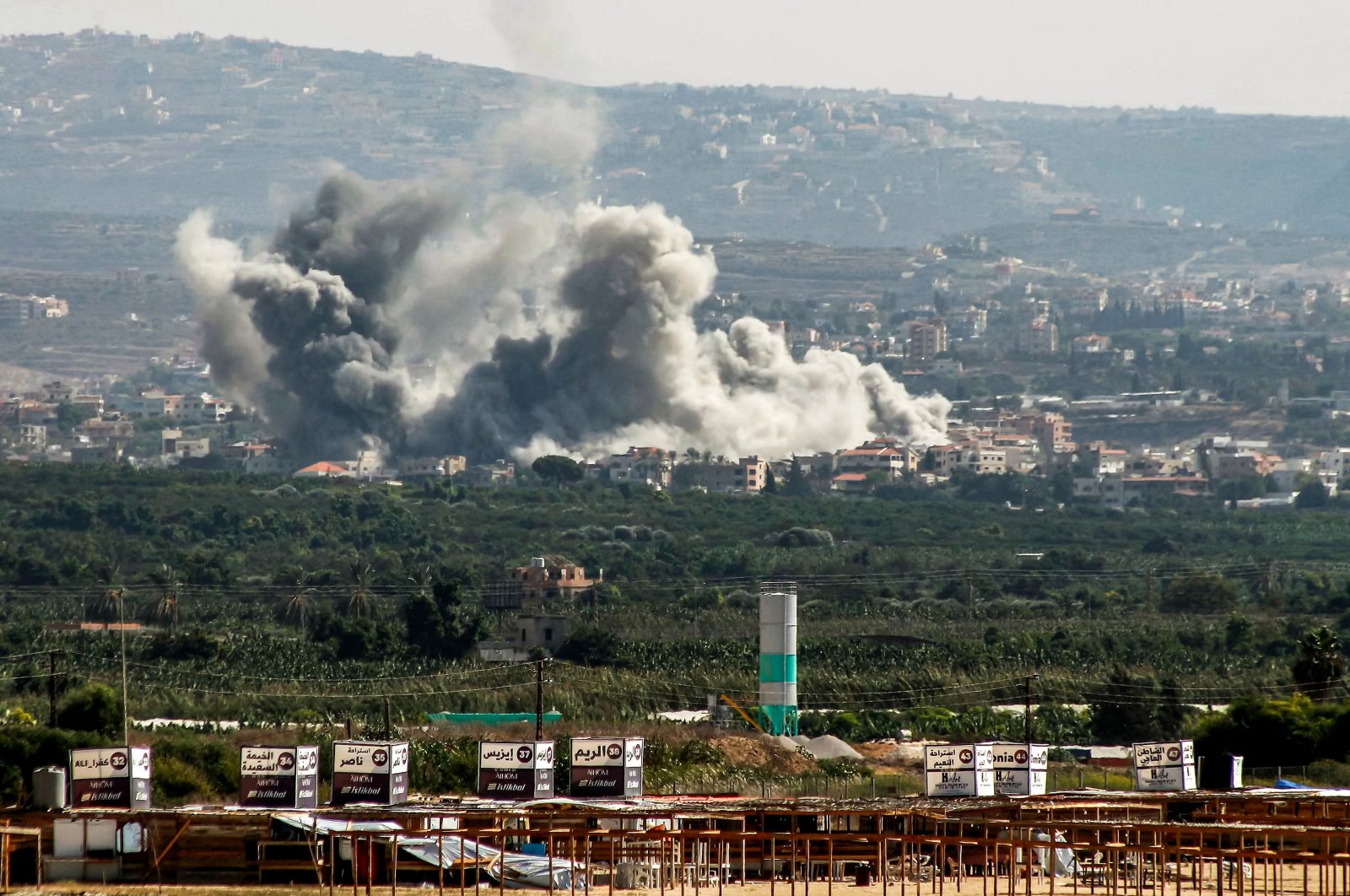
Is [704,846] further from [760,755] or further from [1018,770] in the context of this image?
[760,755]

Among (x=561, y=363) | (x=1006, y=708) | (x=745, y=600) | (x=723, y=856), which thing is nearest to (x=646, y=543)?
(x=745, y=600)

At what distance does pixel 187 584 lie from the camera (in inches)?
4077

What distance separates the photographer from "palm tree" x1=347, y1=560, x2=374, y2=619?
9333 cm

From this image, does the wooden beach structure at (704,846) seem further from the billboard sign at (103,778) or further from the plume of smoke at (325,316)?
the plume of smoke at (325,316)

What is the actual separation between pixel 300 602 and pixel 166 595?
5660 millimetres

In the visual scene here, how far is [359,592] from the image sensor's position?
94750 mm

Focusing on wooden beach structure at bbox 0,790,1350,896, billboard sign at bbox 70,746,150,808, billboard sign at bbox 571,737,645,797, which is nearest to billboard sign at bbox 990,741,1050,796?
wooden beach structure at bbox 0,790,1350,896

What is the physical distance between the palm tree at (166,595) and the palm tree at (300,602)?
3.94 meters

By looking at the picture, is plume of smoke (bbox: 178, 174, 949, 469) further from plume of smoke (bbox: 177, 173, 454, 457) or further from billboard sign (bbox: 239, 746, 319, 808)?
billboard sign (bbox: 239, 746, 319, 808)

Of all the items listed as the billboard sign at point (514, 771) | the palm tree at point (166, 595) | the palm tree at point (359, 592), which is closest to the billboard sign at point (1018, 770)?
the billboard sign at point (514, 771)

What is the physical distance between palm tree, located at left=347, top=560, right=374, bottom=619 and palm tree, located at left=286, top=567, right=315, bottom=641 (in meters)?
1.46

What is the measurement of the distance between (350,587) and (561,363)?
69.4m

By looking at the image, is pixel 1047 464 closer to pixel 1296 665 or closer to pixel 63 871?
pixel 1296 665

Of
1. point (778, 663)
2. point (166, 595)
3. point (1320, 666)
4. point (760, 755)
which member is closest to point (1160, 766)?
point (760, 755)
